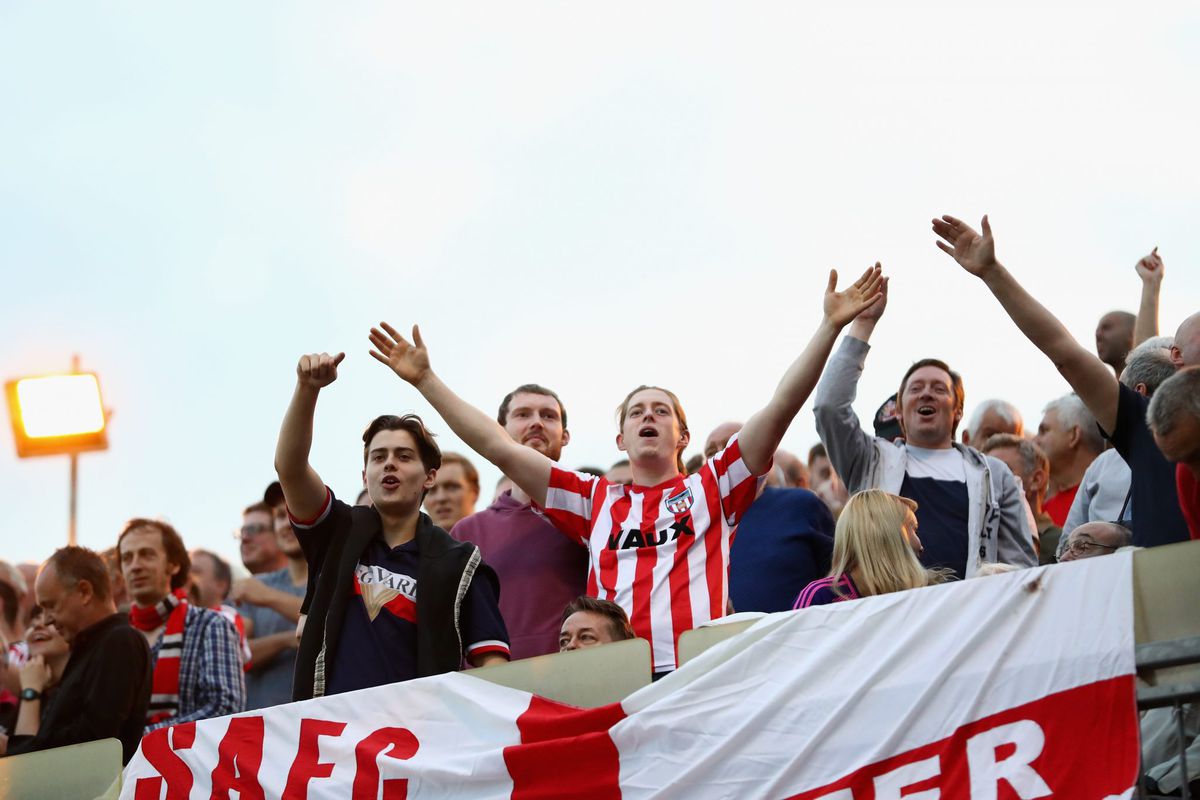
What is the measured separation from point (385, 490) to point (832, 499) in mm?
3630

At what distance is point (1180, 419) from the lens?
4.63 m

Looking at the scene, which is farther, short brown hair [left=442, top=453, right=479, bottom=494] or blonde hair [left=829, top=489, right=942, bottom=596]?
short brown hair [left=442, top=453, right=479, bottom=494]

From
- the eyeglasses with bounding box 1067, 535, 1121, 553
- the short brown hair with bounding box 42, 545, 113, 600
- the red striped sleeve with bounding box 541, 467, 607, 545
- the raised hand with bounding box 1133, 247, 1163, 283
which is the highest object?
the raised hand with bounding box 1133, 247, 1163, 283

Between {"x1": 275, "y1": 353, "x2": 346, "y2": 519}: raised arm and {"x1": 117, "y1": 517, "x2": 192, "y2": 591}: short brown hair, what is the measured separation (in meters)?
1.60

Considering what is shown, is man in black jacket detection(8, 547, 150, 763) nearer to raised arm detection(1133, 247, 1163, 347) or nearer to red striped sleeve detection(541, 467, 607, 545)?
red striped sleeve detection(541, 467, 607, 545)

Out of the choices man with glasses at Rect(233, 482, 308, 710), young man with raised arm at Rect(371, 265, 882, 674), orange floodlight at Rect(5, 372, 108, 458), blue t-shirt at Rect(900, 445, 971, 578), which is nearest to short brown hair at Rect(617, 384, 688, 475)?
young man with raised arm at Rect(371, 265, 882, 674)

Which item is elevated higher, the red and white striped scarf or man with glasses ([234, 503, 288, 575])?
man with glasses ([234, 503, 288, 575])

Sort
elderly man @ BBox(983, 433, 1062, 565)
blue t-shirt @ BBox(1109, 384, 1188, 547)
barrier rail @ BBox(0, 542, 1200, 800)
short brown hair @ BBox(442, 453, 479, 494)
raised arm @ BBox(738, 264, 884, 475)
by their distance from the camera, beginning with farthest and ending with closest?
short brown hair @ BBox(442, 453, 479, 494) < elderly man @ BBox(983, 433, 1062, 565) < raised arm @ BBox(738, 264, 884, 475) < blue t-shirt @ BBox(1109, 384, 1188, 547) < barrier rail @ BBox(0, 542, 1200, 800)

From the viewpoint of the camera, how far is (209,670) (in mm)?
6930

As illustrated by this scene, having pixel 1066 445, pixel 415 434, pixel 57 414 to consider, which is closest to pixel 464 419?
pixel 415 434

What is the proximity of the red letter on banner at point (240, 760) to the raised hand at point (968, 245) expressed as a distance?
2923 millimetres

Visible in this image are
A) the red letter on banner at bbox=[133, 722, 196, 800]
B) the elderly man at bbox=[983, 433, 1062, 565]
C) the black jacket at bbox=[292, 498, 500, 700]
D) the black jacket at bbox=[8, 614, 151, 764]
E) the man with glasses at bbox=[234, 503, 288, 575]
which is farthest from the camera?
the man with glasses at bbox=[234, 503, 288, 575]

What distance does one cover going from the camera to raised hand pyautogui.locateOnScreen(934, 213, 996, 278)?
5.75 meters

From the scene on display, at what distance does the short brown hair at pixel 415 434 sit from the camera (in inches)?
243
